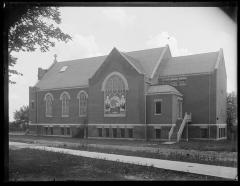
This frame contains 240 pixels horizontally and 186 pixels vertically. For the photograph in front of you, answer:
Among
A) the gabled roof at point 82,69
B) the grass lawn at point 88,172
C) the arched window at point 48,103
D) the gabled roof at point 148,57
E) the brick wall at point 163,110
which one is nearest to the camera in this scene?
the grass lawn at point 88,172

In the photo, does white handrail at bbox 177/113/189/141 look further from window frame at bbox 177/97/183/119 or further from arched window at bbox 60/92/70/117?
arched window at bbox 60/92/70/117

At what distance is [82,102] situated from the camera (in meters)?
44.2

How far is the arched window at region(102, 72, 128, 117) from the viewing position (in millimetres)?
37812

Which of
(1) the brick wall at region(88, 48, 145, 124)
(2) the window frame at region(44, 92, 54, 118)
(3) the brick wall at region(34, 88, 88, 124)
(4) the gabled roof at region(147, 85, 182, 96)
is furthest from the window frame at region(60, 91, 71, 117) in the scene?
(4) the gabled roof at region(147, 85, 182, 96)

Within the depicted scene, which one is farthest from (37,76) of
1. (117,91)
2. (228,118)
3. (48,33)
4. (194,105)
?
(48,33)

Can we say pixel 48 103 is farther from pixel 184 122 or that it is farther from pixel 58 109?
pixel 184 122

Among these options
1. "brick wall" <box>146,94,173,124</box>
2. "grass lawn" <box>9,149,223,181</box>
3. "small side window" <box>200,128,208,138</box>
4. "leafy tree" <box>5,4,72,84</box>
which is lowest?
"small side window" <box>200,128,208,138</box>

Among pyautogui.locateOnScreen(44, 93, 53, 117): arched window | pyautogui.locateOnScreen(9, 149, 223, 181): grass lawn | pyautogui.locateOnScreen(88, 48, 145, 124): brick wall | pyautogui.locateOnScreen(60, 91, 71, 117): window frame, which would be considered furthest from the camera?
pyautogui.locateOnScreen(44, 93, 53, 117): arched window

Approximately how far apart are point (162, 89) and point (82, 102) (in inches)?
530

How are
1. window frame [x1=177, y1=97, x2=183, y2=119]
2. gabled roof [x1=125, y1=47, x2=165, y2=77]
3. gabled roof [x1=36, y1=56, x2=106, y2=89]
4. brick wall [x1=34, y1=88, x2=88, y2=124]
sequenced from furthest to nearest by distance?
gabled roof [x1=36, y1=56, x2=106, y2=89], brick wall [x1=34, y1=88, x2=88, y2=124], gabled roof [x1=125, y1=47, x2=165, y2=77], window frame [x1=177, y1=97, x2=183, y2=119]

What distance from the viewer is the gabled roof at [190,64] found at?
37.2 meters

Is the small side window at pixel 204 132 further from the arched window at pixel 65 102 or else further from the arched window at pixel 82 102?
the arched window at pixel 65 102

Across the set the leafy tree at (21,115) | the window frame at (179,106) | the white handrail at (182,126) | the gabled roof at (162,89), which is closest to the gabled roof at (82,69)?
the gabled roof at (162,89)

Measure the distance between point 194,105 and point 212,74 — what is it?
4.35m
